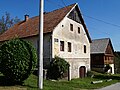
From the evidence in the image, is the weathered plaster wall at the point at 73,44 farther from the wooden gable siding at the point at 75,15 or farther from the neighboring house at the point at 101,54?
the neighboring house at the point at 101,54

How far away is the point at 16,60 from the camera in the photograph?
13.7 m

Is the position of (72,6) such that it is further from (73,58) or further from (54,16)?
(73,58)

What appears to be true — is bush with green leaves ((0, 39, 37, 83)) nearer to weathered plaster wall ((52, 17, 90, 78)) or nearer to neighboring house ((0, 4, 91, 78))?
neighboring house ((0, 4, 91, 78))

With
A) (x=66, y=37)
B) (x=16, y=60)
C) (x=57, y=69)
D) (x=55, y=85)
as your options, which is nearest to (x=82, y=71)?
(x=66, y=37)

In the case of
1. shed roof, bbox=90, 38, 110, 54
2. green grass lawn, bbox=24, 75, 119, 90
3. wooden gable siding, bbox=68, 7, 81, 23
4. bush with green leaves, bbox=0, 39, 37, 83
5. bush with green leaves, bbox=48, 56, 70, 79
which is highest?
wooden gable siding, bbox=68, 7, 81, 23

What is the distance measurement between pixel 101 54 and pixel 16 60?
2951 cm

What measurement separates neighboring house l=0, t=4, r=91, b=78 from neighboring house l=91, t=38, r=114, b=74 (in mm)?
10570

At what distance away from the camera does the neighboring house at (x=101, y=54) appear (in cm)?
4081

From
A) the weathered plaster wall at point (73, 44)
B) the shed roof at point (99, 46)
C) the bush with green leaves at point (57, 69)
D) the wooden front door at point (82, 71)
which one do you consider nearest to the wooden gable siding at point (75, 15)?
the weathered plaster wall at point (73, 44)

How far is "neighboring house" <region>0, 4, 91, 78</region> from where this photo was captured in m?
22.8

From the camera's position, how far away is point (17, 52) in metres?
13.9

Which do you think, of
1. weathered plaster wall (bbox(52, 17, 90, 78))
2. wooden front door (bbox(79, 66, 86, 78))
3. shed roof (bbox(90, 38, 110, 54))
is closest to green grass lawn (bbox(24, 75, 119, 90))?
weathered plaster wall (bbox(52, 17, 90, 78))

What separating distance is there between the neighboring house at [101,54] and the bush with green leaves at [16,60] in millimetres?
27462

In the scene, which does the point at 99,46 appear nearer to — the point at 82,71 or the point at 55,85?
the point at 82,71
